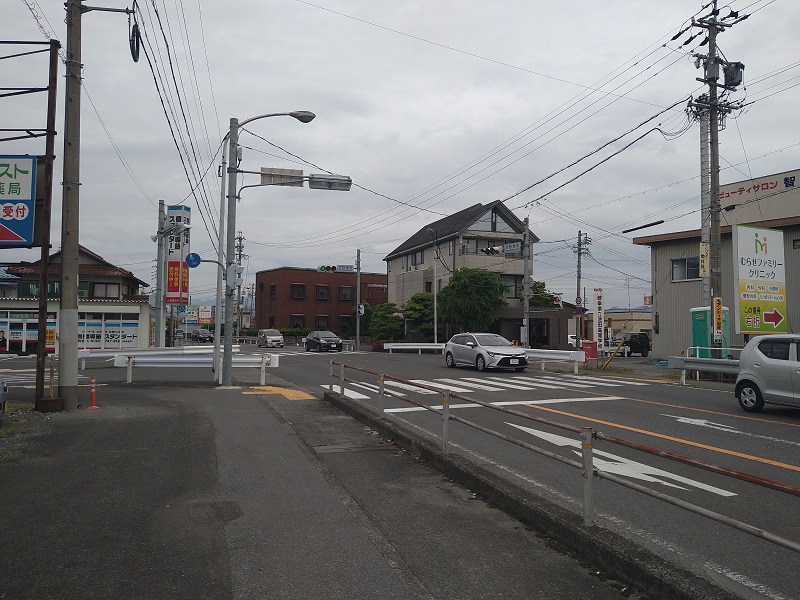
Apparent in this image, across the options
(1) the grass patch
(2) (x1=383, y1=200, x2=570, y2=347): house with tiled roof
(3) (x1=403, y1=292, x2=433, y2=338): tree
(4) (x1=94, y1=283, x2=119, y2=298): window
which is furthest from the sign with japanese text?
(2) (x1=383, y1=200, x2=570, y2=347): house with tiled roof

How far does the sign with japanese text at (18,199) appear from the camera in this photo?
13.5 metres

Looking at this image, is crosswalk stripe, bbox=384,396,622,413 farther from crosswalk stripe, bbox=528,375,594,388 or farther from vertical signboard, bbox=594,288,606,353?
vertical signboard, bbox=594,288,606,353

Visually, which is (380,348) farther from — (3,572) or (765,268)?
(3,572)

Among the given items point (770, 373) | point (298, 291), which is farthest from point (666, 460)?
point (298, 291)

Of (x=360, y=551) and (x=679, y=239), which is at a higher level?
(x=679, y=239)

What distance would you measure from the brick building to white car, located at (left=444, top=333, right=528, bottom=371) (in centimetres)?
4623

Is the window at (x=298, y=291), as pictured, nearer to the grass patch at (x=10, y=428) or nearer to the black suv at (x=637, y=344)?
the black suv at (x=637, y=344)

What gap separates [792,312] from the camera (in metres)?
27.0

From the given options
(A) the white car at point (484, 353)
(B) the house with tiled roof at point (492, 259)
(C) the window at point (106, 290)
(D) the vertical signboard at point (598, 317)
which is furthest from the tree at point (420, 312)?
(A) the white car at point (484, 353)

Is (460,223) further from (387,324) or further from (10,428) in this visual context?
(10,428)

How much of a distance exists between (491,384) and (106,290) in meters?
34.9

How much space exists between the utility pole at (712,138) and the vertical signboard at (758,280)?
67 centimetres

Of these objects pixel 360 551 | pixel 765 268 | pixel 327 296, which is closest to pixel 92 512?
pixel 360 551

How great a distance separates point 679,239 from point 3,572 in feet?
103
